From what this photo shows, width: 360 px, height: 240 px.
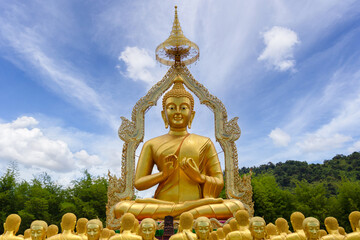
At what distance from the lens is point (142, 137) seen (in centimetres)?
1009

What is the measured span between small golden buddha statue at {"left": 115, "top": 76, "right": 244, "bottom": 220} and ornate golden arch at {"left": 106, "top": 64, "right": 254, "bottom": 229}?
0.40m

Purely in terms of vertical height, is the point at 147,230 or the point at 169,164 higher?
the point at 169,164

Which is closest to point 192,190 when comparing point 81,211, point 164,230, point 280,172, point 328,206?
point 164,230

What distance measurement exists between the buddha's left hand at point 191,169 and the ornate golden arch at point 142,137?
4.34 ft

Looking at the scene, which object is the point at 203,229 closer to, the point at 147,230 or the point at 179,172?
the point at 147,230

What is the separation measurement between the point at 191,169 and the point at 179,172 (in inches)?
29.9

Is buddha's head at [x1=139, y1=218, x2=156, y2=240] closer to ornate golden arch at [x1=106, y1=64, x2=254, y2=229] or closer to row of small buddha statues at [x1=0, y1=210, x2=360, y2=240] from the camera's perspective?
row of small buddha statues at [x1=0, y1=210, x2=360, y2=240]

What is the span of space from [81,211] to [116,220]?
1011 cm

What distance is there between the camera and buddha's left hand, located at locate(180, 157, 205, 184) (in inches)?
335

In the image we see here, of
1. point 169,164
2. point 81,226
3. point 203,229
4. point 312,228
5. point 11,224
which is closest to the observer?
point 203,229

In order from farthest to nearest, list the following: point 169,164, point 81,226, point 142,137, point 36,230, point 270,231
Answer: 1. point 142,137
2. point 169,164
3. point 270,231
4. point 81,226
5. point 36,230

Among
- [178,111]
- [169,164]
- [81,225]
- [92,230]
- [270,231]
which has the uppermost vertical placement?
[178,111]

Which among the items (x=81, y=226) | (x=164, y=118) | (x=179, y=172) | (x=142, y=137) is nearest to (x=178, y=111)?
(x=164, y=118)

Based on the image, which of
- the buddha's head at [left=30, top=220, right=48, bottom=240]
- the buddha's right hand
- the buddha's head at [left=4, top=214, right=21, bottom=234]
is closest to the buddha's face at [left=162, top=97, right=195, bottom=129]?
the buddha's right hand
